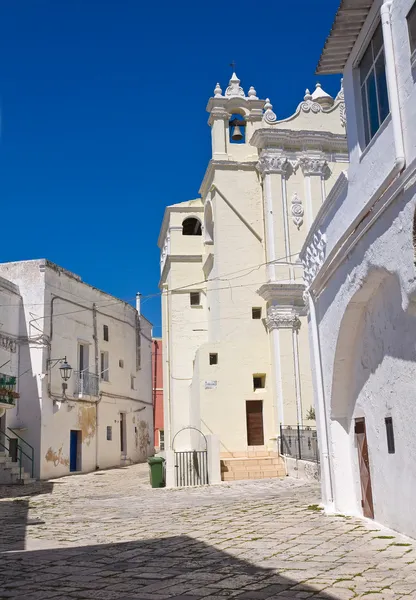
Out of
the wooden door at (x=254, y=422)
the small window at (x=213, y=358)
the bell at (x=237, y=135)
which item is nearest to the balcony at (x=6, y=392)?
the small window at (x=213, y=358)

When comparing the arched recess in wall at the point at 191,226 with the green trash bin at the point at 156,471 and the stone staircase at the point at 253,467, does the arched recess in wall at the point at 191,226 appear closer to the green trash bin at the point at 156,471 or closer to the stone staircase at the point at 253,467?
the stone staircase at the point at 253,467

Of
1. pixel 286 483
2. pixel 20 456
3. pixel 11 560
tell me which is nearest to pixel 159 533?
pixel 11 560

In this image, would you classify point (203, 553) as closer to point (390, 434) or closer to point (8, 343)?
point (390, 434)

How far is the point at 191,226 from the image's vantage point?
99.6 ft

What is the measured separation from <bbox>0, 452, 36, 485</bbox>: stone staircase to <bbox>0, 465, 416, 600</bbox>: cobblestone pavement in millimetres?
8434

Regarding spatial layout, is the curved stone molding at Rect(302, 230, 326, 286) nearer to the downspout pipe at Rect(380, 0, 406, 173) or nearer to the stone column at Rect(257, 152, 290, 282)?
the downspout pipe at Rect(380, 0, 406, 173)

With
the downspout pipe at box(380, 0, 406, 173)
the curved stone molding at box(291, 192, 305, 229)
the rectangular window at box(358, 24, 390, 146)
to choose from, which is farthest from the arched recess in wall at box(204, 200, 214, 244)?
the downspout pipe at box(380, 0, 406, 173)

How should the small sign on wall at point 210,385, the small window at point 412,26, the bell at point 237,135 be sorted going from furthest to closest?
1. the bell at point 237,135
2. the small sign on wall at point 210,385
3. the small window at point 412,26

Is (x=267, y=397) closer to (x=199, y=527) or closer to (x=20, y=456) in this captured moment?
(x=20, y=456)

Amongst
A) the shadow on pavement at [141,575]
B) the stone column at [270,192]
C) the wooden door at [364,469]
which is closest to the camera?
the shadow on pavement at [141,575]

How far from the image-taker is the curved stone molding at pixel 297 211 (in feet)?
83.4

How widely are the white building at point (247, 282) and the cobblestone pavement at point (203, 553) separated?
9050 mm

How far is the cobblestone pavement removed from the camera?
5930mm

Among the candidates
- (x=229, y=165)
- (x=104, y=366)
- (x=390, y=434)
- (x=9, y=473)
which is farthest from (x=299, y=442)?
(x=104, y=366)
